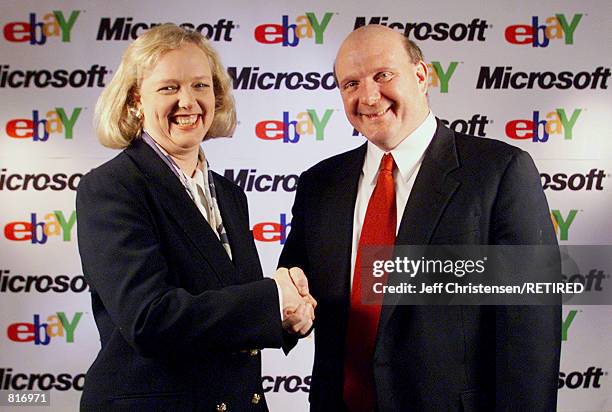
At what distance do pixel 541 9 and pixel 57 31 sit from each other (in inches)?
105

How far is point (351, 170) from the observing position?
2.07 metres

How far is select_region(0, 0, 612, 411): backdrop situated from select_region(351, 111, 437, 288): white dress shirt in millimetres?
1678

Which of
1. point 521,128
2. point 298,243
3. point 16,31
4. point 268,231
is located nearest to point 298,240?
point 298,243

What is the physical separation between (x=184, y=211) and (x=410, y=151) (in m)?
0.69

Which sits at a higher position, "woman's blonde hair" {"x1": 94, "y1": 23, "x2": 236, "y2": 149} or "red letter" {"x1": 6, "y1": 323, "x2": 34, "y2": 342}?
"woman's blonde hair" {"x1": 94, "y1": 23, "x2": 236, "y2": 149}

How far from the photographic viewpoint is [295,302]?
1.71 m

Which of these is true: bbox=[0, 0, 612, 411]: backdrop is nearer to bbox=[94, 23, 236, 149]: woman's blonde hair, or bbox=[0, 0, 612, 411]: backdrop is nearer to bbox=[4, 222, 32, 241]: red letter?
bbox=[4, 222, 32, 241]: red letter

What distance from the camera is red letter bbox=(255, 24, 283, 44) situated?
12.1ft

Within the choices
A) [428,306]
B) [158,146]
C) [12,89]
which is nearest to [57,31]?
[12,89]

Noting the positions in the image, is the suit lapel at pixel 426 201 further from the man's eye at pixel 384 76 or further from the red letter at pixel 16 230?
the red letter at pixel 16 230

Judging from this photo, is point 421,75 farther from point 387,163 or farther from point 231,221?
point 231,221

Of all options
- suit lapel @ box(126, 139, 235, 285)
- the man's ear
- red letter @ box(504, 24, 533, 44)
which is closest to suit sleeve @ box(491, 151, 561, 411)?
the man's ear

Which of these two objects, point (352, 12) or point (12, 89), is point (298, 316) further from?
point (12, 89)

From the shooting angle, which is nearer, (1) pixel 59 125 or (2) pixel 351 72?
(2) pixel 351 72
